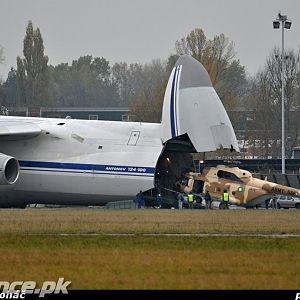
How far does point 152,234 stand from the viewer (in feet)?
102

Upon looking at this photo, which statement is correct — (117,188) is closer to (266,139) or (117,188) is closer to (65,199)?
(65,199)

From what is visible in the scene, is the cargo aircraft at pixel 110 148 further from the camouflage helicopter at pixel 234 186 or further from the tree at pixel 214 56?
the tree at pixel 214 56

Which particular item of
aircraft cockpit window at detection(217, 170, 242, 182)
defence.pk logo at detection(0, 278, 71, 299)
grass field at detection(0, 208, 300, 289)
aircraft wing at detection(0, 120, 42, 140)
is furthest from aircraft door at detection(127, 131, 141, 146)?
defence.pk logo at detection(0, 278, 71, 299)

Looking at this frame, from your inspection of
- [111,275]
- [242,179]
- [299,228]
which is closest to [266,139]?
[242,179]

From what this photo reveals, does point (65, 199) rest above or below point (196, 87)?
below

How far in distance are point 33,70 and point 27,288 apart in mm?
115907

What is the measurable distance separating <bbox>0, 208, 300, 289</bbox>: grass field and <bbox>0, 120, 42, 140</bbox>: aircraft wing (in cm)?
1555

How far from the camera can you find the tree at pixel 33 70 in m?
133

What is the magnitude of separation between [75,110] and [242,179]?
76.8 m

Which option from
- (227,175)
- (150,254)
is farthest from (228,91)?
(150,254)

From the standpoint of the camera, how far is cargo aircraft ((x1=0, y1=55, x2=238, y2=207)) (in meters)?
50.8

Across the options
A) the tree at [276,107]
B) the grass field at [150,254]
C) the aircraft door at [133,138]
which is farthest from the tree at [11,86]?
the grass field at [150,254]

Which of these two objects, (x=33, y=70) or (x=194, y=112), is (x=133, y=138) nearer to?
(x=194, y=112)

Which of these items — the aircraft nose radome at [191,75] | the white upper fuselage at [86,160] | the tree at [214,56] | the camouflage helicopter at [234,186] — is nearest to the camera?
the white upper fuselage at [86,160]
